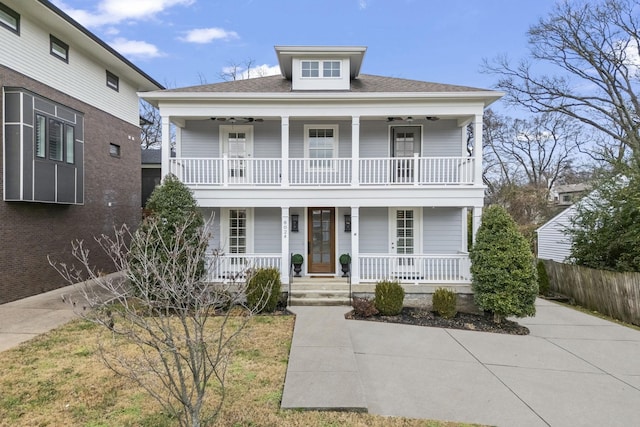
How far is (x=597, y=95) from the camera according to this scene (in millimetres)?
22109

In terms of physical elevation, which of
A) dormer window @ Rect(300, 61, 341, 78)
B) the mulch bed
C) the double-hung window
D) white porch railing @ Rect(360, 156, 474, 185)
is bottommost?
the mulch bed

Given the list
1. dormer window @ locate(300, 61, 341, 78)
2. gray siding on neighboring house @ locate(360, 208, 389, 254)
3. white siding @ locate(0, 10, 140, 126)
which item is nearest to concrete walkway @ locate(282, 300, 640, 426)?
gray siding on neighboring house @ locate(360, 208, 389, 254)

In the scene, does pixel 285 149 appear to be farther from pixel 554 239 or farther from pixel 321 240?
pixel 554 239

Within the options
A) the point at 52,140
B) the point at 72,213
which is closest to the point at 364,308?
the point at 52,140

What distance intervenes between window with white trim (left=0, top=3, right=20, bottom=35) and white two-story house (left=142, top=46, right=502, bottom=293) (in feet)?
14.1

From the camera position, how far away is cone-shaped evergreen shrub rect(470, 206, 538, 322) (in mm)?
7938

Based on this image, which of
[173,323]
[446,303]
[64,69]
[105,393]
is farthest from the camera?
[64,69]

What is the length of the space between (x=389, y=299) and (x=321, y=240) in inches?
136

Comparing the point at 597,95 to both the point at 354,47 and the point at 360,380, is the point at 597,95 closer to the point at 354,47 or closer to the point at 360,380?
the point at 354,47

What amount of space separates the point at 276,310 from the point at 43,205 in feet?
27.6

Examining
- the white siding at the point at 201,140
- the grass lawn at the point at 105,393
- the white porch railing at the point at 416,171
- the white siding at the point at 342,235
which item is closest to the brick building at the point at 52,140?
the white siding at the point at 201,140

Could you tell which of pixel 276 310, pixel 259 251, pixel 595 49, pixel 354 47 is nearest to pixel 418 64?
pixel 595 49

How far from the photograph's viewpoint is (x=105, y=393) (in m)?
4.75

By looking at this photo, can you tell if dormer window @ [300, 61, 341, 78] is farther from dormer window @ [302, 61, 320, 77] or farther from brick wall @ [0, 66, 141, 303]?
brick wall @ [0, 66, 141, 303]
